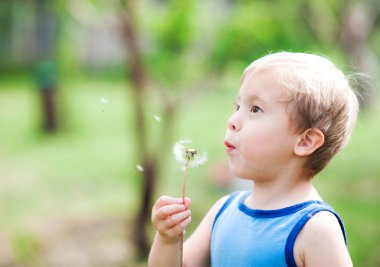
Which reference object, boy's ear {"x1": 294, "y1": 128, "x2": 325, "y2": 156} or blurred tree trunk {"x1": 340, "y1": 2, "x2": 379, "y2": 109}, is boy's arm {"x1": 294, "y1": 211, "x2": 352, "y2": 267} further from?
blurred tree trunk {"x1": 340, "y1": 2, "x2": 379, "y2": 109}

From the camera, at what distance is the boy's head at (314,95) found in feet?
5.40

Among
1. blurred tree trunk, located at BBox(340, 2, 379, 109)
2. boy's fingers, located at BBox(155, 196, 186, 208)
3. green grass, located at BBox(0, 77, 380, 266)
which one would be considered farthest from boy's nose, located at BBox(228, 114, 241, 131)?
blurred tree trunk, located at BBox(340, 2, 379, 109)

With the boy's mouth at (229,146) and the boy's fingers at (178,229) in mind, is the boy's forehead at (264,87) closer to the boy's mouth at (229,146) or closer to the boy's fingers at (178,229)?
the boy's mouth at (229,146)

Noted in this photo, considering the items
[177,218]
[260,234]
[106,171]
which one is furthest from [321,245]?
[106,171]

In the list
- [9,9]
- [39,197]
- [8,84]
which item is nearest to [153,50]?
[39,197]

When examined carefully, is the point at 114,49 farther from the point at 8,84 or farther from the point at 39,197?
the point at 39,197

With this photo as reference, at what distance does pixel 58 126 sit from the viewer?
992 cm

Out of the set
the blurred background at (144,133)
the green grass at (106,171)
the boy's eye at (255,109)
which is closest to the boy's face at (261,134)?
the boy's eye at (255,109)

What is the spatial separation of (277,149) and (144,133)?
316cm

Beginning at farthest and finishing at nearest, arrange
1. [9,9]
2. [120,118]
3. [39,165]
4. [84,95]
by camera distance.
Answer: [9,9] < [84,95] < [120,118] < [39,165]

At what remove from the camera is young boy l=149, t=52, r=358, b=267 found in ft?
5.35

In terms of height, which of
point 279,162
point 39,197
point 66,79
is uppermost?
point 279,162

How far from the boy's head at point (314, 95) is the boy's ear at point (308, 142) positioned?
0.01 meters

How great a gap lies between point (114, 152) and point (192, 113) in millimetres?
2832
